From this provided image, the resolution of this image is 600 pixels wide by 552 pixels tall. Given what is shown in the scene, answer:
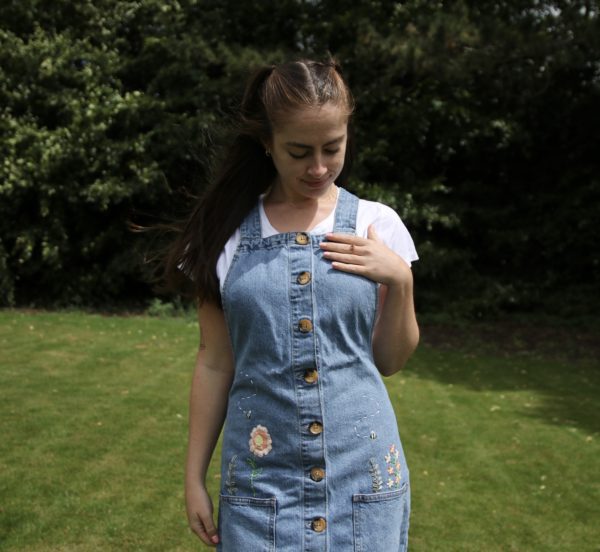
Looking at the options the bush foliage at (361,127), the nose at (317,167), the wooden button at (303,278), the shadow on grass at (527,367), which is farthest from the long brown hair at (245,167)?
the bush foliage at (361,127)

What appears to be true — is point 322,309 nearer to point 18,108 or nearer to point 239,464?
point 239,464

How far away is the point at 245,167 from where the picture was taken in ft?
6.49

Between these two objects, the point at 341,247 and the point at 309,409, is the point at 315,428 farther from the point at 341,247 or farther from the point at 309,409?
the point at 341,247

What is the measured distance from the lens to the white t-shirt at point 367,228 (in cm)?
184

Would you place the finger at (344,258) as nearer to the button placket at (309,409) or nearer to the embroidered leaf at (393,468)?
the button placket at (309,409)

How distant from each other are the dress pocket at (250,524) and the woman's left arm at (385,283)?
0.43 meters

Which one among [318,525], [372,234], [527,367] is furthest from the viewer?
[527,367]

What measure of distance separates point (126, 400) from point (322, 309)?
18.9 feet

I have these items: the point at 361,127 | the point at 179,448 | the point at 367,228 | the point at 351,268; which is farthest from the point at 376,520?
the point at 361,127

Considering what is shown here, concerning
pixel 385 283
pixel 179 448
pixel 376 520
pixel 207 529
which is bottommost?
pixel 179 448

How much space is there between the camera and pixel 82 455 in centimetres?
566

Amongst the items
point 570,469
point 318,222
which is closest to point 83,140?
point 570,469

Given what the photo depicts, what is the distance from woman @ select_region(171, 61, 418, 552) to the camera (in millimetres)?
1720

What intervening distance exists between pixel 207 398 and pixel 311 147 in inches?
25.3
